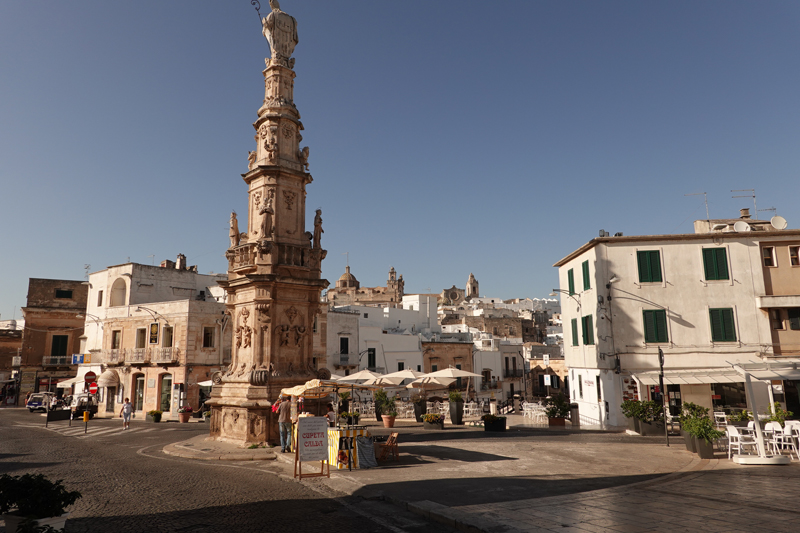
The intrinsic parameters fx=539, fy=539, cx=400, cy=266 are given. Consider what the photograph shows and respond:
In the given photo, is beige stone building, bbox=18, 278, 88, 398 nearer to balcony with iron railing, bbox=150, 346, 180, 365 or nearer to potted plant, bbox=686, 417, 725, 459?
balcony with iron railing, bbox=150, 346, 180, 365

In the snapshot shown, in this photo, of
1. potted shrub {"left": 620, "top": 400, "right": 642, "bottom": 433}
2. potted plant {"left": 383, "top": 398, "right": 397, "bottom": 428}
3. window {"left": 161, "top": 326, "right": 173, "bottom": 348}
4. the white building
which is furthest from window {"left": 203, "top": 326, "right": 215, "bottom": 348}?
potted shrub {"left": 620, "top": 400, "right": 642, "bottom": 433}

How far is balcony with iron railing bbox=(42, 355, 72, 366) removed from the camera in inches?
1877

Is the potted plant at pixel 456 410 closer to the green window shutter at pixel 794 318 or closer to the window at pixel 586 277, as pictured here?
the window at pixel 586 277

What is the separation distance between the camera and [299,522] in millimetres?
7984

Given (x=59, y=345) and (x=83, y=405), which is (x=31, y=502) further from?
(x=59, y=345)

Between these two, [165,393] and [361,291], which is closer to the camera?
[165,393]

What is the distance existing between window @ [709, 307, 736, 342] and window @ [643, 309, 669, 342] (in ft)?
6.46

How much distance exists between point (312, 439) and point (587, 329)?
17.4 meters

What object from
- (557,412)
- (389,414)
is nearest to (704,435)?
(557,412)

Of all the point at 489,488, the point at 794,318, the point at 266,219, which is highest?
the point at 266,219

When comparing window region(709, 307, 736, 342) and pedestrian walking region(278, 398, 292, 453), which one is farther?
window region(709, 307, 736, 342)

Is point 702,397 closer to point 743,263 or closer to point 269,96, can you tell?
point 743,263

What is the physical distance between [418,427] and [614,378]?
8663 millimetres

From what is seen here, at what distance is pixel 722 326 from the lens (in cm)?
2284
